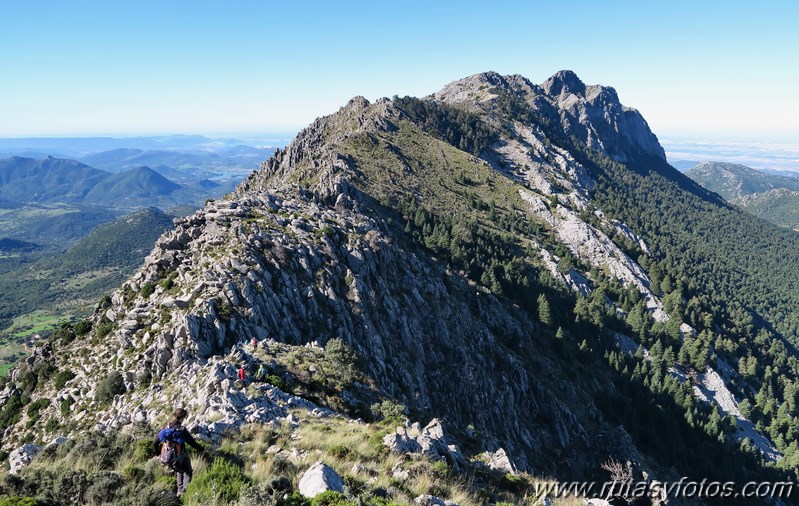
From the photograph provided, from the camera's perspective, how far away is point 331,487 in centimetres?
1300

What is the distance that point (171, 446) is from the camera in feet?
42.7

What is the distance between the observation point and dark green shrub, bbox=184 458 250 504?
11.8 meters

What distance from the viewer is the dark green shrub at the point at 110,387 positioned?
1238 inches

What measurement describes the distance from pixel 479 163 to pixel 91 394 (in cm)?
12730

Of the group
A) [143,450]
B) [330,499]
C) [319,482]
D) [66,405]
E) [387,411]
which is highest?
[330,499]

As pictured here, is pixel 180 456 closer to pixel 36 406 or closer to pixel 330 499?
pixel 330 499

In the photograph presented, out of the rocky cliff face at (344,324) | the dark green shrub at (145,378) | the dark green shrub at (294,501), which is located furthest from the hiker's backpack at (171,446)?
the dark green shrub at (145,378)

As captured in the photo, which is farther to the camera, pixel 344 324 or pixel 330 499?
pixel 344 324

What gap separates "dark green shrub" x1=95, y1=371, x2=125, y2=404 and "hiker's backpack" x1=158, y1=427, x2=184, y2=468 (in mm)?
23918

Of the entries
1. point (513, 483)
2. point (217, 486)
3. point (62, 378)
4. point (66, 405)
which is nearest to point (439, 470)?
point (513, 483)

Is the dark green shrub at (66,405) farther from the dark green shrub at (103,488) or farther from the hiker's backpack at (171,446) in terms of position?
the hiker's backpack at (171,446)

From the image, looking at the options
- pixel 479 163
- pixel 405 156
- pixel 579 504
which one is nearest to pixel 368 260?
pixel 579 504

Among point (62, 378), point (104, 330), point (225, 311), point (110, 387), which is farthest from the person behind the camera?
point (104, 330)

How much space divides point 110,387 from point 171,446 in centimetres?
2481
